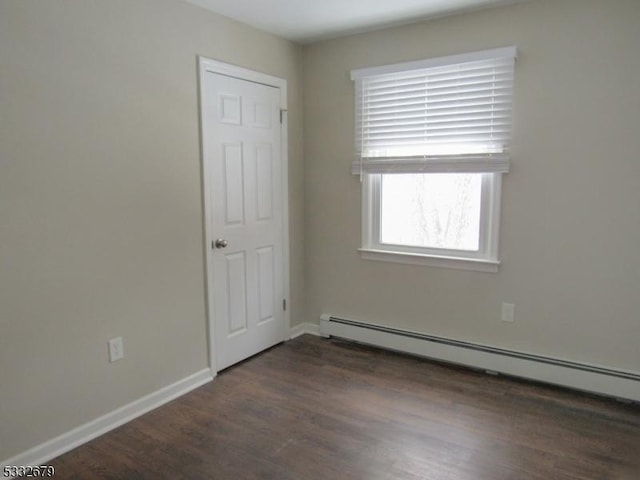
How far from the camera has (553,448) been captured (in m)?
2.25

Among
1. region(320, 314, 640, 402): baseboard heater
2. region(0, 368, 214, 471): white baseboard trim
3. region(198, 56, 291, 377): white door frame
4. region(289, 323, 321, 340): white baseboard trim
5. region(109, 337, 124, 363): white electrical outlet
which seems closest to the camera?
region(0, 368, 214, 471): white baseboard trim

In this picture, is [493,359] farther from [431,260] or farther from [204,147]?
[204,147]

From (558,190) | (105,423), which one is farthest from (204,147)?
(558,190)

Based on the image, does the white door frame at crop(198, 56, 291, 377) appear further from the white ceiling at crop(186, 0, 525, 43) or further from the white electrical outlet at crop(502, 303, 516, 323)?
the white electrical outlet at crop(502, 303, 516, 323)

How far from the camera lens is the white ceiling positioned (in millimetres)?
2785

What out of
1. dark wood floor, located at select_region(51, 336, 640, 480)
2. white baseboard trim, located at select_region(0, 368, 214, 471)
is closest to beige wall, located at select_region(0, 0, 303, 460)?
white baseboard trim, located at select_region(0, 368, 214, 471)

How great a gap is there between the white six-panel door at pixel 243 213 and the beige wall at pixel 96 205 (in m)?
0.15

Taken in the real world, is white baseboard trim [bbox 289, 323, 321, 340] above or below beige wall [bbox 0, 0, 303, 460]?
below

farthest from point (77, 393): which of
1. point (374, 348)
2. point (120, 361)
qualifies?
point (374, 348)

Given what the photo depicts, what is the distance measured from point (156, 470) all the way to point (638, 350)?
274 centimetres

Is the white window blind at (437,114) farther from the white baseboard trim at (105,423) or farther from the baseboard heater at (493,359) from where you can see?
the white baseboard trim at (105,423)

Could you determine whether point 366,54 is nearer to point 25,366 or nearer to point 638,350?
point 638,350

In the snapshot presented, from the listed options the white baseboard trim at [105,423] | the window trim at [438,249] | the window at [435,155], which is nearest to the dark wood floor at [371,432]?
the white baseboard trim at [105,423]

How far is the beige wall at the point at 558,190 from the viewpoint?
260 centimetres
